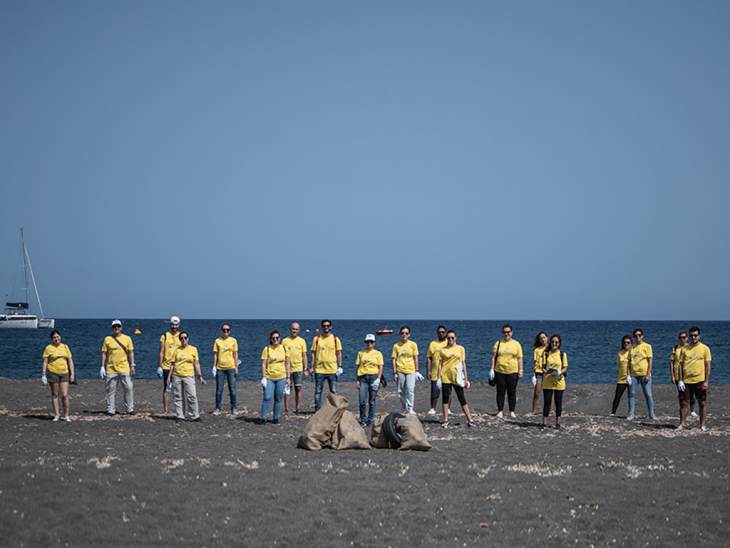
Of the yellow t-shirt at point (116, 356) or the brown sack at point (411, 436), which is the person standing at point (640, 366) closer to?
the brown sack at point (411, 436)

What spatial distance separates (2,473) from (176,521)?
12.6 ft

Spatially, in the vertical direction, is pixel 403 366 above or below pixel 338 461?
above

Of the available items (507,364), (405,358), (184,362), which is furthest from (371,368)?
(184,362)

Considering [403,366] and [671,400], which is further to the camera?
[671,400]

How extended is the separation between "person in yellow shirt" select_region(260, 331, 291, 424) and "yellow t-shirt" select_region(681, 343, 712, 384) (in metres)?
9.86

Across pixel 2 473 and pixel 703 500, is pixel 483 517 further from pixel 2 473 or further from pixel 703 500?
pixel 2 473

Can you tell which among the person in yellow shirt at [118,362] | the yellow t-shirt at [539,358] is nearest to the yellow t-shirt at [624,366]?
the yellow t-shirt at [539,358]

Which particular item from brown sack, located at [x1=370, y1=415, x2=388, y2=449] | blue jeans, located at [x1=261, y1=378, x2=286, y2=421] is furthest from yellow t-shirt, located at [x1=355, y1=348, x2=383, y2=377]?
brown sack, located at [x1=370, y1=415, x2=388, y2=449]

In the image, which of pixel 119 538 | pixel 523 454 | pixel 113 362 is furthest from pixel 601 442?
pixel 113 362

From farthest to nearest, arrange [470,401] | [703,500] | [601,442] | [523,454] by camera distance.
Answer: [470,401], [601,442], [523,454], [703,500]

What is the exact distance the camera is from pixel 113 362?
67.2ft

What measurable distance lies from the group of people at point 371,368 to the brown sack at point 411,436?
2539mm

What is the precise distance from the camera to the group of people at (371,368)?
61.4ft

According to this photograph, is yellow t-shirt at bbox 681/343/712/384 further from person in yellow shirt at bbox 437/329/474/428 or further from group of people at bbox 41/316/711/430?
person in yellow shirt at bbox 437/329/474/428
